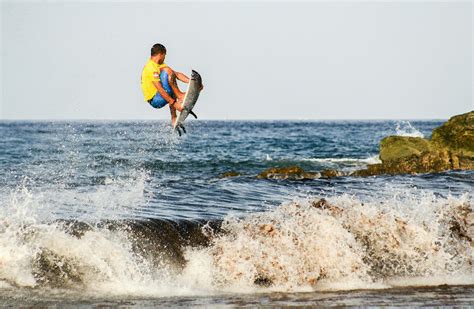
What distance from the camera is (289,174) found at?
25.6 metres

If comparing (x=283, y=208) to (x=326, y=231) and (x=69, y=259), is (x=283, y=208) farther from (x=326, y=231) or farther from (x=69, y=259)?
(x=69, y=259)

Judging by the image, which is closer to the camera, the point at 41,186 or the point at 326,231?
the point at 326,231

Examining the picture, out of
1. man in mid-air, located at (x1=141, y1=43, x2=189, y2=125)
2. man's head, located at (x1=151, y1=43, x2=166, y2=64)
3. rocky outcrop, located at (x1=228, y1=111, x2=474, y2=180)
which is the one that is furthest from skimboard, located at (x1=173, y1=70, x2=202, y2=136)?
rocky outcrop, located at (x1=228, y1=111, x2=474, y2=180)

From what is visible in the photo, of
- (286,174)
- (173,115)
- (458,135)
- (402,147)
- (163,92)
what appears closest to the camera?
(163,92)

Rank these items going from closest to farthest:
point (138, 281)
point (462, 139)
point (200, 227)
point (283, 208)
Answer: point (138, 281)
point (200, 227)
point (283, 208)
point (462, 139)

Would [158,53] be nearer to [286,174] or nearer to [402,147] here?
[286,174]

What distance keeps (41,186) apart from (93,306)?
13.9m

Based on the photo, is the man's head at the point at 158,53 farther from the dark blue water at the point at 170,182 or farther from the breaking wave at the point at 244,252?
the breaking wave at the point at 244,252

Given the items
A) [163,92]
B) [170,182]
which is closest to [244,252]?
[163,92]

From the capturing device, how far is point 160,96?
1366cm

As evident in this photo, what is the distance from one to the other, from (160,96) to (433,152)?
15540 millimetres

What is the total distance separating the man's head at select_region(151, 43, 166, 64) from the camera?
44.5 feet

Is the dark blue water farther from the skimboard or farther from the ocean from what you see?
the skimboard

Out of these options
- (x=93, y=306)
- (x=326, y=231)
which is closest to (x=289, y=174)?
(x=326, y=231)
